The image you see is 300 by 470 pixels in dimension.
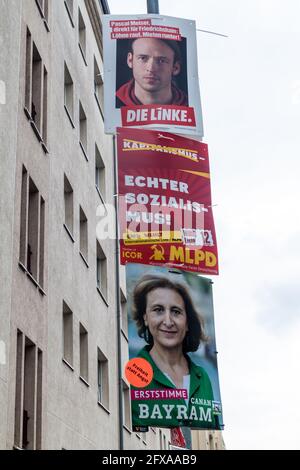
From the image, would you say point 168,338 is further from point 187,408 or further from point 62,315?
point 62,315

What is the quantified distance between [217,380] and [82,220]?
9400mm

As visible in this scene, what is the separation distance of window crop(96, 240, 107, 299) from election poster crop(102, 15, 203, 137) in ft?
29.7

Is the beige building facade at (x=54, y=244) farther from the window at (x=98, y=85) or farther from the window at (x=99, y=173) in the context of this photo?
the window at (x=98, y=85)

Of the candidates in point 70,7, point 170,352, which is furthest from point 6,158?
point 70,7

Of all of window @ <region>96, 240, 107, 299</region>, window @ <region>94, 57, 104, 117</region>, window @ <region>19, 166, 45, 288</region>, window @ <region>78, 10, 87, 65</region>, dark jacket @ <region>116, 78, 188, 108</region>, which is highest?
window @ <region>78, 10, 87, 65</region>

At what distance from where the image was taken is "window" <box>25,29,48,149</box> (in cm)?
2155

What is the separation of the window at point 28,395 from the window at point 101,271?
33.0 feet

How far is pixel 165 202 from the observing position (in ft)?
66.8

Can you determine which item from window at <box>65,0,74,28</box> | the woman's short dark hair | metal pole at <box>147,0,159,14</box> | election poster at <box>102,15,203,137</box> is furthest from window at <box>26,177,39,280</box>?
window at <box>65,0,74,28</box>

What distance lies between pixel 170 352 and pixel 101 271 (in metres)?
12.2

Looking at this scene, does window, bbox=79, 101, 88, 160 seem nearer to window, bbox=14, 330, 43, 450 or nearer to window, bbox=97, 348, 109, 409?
window, bbox=97, 348, 109, 409

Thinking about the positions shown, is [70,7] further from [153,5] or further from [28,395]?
[28,395]

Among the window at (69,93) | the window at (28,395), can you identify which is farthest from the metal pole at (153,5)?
the window at (28,395)
